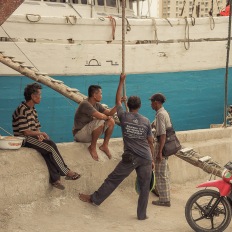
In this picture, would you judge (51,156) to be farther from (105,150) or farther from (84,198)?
(105,150)

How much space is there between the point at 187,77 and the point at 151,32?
6.16 feet

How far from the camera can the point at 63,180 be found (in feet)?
22.2

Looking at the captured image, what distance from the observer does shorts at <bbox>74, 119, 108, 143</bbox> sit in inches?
273

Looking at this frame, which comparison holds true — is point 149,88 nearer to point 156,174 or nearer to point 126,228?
point 156,174

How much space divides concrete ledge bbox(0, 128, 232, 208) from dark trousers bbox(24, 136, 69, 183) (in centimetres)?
7

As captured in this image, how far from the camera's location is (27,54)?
1241 cm

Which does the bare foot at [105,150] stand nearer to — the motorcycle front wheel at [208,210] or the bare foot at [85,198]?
the bare foot at [85,198]

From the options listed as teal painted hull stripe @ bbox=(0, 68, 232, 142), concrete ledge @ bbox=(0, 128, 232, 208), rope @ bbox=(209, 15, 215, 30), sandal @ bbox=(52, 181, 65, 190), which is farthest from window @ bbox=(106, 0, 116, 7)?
sandal @ bbox=(52, 181, 65, 190)

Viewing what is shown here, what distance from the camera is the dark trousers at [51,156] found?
6.43 meters

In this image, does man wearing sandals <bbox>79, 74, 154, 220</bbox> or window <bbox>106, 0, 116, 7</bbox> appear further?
window <bbox>106, 0, 116, 7</bbox>

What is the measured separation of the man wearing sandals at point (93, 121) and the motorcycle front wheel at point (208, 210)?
1556mm

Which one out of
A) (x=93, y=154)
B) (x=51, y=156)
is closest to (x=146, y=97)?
(x=93, y=154)

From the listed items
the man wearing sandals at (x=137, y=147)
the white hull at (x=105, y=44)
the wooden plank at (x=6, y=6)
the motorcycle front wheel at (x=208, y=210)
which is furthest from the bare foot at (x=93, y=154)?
the white hull at (x=105, y=44)

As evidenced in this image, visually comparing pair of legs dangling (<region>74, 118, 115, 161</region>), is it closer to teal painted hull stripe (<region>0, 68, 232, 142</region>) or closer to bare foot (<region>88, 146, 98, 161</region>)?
bare foot (<region>88, 146, 98, 161</region>)
